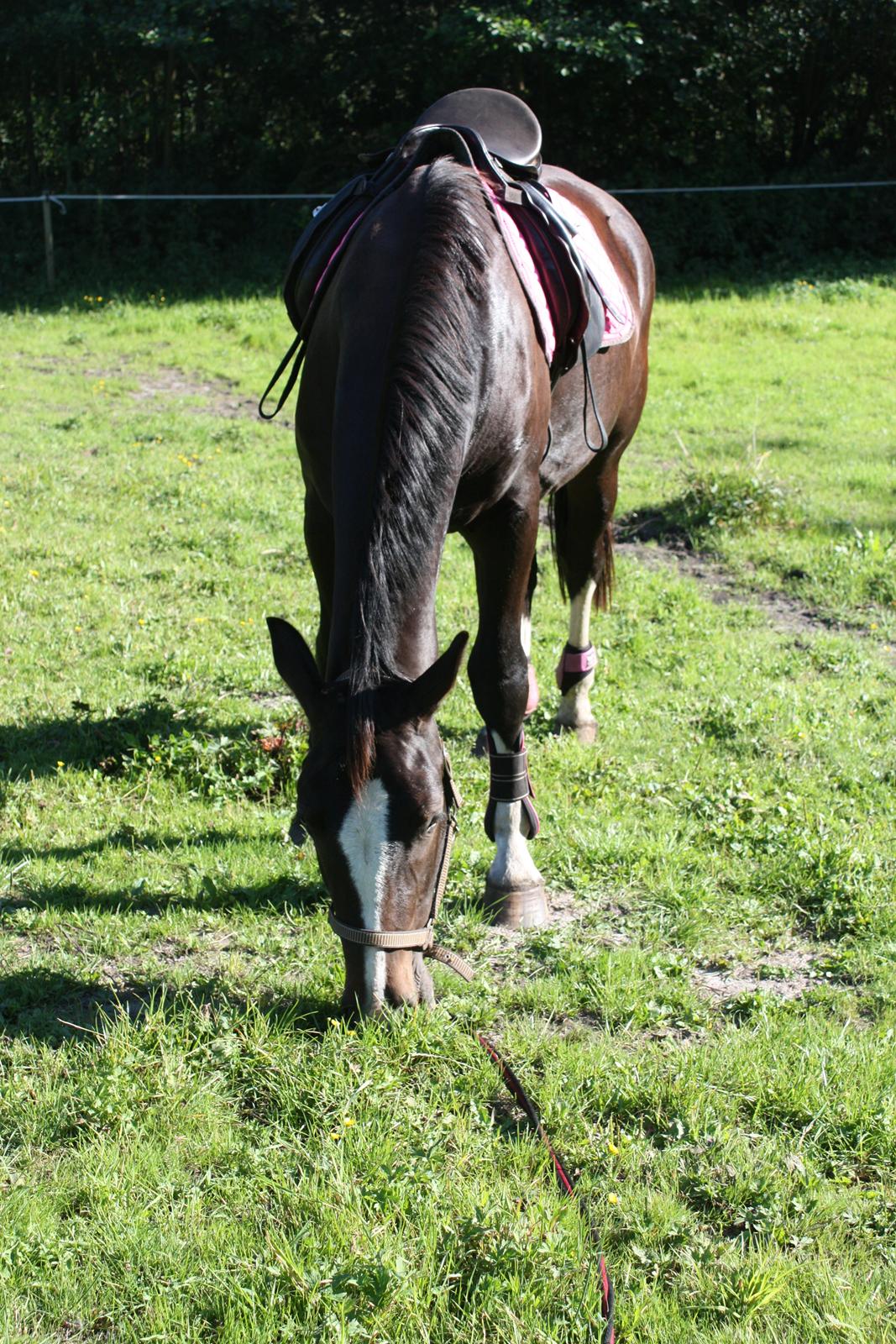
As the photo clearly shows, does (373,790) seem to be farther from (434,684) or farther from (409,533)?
(409,533)

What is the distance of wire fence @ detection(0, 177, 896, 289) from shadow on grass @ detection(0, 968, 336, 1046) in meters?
14.1

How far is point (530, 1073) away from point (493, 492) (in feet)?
5.01

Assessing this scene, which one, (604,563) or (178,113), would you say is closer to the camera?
(604,563)

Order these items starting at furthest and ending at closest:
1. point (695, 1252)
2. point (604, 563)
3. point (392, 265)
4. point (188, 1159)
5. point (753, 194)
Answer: point (753, 194) < point (604, 563) < point (392, 265) < point (188, 1159) < point (695, 1252)

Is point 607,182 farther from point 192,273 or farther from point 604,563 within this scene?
point 604,563

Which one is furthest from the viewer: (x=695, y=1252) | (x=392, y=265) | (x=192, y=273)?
(x=192, y=273)

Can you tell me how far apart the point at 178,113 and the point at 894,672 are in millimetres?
16858

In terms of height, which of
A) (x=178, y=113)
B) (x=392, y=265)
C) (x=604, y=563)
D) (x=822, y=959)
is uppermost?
(x=178, y=113)

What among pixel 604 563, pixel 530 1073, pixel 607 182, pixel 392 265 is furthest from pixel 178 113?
pixel 530 1073

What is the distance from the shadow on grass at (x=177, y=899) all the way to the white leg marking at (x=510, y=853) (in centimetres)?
54

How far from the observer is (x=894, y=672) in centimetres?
519

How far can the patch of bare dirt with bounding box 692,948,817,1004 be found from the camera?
3074 mm

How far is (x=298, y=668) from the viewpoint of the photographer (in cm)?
236

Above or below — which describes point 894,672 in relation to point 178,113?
below
